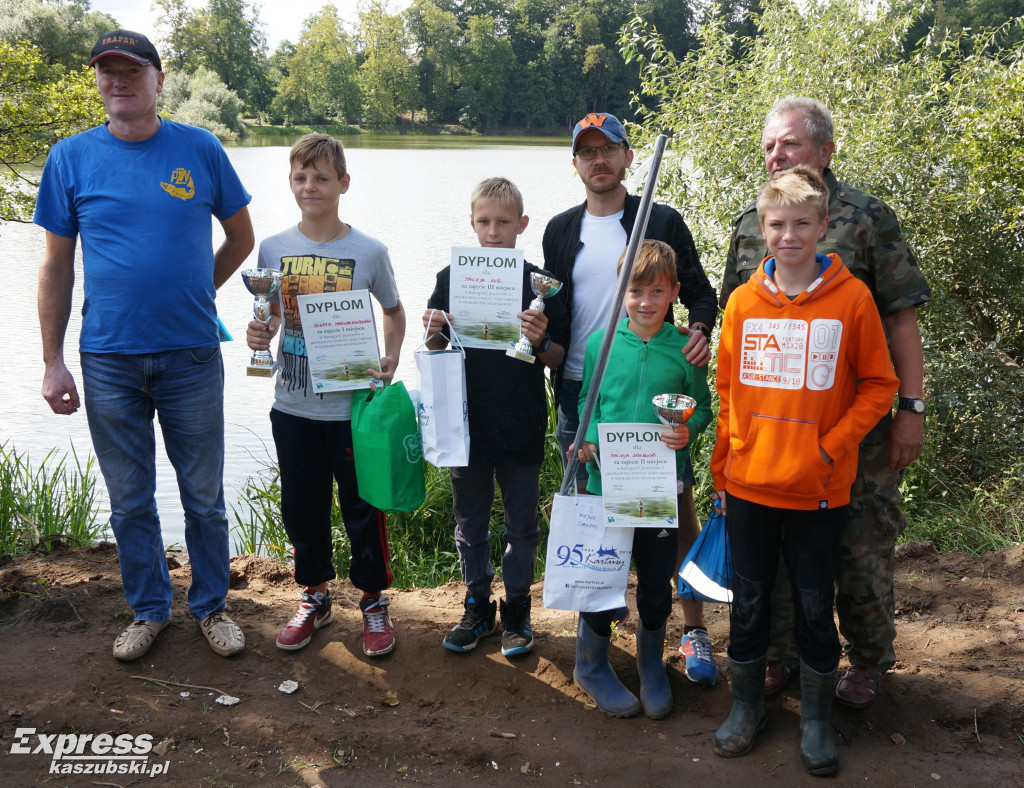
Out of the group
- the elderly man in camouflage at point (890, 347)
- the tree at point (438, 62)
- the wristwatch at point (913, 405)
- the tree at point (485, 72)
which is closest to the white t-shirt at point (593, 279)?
the elderly man in camouflage at point (890, 347)

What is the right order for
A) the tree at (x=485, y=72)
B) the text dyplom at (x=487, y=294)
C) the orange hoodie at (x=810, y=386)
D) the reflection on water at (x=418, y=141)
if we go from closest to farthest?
1. the orange hoodie at (x=810, y=386)
2. the text dyplom at (x=487, y=294)
3. the reflection on water at (x=418, y=141)
4. the tree at (x=485, y=72)

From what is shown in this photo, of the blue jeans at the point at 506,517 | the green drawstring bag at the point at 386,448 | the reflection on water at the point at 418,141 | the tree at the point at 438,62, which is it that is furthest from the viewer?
the tree at the point at 438,62

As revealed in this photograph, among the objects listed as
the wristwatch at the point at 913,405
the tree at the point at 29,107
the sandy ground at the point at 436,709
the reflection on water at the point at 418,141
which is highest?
the reflection on water at the point at 418,141

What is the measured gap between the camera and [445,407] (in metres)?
3.18

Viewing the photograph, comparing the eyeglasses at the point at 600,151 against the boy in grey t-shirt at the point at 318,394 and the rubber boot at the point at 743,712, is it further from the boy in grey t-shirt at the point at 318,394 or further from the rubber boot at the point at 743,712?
the rubber boot at the point at 743,712

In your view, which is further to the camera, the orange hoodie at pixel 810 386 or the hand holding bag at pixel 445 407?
the hand holding bag at pixel 445 407

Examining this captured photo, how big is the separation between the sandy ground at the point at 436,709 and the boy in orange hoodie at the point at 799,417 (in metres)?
0.28

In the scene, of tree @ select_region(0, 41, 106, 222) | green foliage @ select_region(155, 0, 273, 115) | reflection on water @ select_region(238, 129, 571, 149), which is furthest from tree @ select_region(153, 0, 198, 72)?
tree @ select_region(0, 41, 106, 222)

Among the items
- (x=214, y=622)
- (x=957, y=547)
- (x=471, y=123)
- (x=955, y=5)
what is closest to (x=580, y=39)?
(x=955, y=5)

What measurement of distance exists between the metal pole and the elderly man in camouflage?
444mm

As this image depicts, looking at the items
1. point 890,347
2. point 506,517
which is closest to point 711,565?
point 506,517

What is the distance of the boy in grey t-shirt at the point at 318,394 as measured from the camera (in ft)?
10.7

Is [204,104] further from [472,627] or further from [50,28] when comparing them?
[472,627]

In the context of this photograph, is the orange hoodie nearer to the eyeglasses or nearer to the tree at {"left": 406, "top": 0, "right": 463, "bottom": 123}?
the eyeglasses
